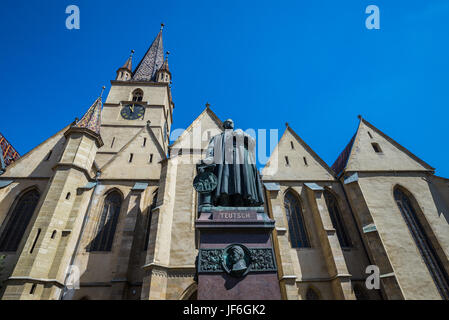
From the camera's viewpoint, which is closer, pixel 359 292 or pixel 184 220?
pixel 359 292

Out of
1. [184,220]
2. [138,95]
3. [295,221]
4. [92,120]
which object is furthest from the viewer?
[138,95]

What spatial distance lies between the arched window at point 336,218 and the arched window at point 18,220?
18.8 meters

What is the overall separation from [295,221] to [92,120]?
15.6 metres

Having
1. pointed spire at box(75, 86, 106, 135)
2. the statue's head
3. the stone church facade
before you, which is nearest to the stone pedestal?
the statue's head

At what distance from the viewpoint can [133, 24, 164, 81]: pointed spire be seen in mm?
32750

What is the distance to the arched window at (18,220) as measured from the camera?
14.1 m

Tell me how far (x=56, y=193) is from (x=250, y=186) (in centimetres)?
1288

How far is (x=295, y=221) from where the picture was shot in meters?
15.8

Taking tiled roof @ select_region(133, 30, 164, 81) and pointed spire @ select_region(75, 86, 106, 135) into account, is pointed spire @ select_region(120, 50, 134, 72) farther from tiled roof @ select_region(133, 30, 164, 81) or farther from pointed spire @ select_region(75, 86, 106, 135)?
pointed spire @ select_region(75, 86, 106, 135)

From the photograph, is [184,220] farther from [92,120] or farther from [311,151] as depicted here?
[311,151]

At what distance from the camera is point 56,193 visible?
13.7 meters

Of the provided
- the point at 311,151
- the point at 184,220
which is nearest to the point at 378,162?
the point at 311,151
